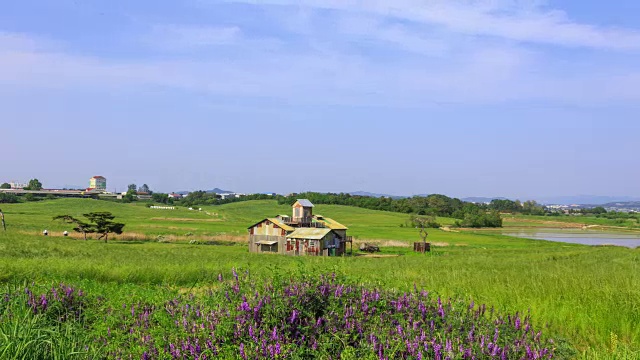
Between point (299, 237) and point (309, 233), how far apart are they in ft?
4.05

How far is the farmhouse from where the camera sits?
48594 millimetres

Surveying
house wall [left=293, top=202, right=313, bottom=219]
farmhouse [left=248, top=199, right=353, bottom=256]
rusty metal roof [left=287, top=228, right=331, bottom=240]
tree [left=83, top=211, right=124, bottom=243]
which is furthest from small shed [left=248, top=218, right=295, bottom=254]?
tree [left=83, top=211, right=124, bottom=243]

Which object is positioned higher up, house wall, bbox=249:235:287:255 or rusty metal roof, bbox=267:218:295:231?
rusty metal roof, bbox=267:218:295:231

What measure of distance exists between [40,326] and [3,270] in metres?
8.29

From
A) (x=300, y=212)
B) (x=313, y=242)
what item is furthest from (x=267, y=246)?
(x=300, y=212)

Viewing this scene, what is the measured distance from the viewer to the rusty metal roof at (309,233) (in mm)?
48375

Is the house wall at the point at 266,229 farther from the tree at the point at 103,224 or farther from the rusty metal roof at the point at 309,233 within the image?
the tree at the point at 103,224

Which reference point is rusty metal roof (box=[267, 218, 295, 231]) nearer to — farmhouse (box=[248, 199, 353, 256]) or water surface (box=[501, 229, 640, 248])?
farmhouse (box=[248, 199, 353, 256])

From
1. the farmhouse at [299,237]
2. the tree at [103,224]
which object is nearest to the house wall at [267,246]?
the farmhouse at [299,237]

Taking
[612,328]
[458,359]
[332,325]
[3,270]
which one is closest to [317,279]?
[332,325]

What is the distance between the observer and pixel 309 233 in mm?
49625

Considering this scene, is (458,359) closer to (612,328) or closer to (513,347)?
(513,347)

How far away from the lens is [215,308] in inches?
209

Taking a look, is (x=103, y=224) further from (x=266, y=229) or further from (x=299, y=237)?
(x=299, y=237)
